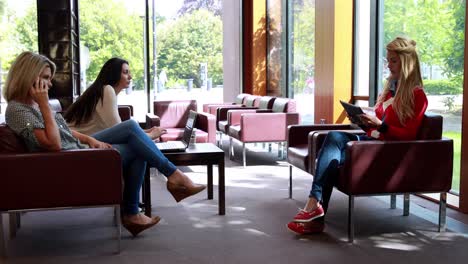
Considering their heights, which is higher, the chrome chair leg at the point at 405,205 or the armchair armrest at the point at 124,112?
the armchair armrest at the point at 124,112

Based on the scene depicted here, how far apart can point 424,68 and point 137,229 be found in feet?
10.9

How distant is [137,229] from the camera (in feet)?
12.6

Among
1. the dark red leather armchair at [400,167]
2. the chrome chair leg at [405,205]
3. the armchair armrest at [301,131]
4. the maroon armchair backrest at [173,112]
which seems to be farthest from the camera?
the maroon armchair backrest at [173,112]

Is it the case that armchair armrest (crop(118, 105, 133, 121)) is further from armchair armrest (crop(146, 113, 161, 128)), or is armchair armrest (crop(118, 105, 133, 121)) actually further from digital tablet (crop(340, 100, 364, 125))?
digital tablet (crop(340, 100, 364, 125))

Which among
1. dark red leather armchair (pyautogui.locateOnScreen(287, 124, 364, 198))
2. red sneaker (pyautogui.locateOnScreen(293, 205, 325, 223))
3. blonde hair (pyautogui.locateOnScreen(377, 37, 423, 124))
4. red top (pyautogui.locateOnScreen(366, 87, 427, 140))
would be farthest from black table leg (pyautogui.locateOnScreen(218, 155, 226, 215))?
blonde hair (pyautogui.locateOnScreen(377, 37, 423, 124))

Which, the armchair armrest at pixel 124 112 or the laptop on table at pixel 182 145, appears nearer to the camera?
the laptop on table at pixel 182 145

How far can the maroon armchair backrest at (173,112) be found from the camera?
7.99m

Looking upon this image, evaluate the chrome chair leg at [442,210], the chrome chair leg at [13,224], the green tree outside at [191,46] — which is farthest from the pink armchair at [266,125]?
the green tree outside at [191,46]

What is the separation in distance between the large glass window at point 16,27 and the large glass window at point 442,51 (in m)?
7.09

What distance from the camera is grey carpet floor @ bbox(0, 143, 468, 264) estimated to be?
11.2 feet

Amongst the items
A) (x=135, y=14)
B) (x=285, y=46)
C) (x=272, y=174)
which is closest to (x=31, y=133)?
(x=272, y=174)

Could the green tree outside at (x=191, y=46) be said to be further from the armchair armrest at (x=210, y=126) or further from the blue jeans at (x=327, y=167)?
the blue jeans at (x=327, y=167)

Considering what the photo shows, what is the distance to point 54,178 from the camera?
3.35m

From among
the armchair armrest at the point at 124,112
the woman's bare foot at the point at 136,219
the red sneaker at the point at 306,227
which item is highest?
the armchair armrest at the point at 124,112
